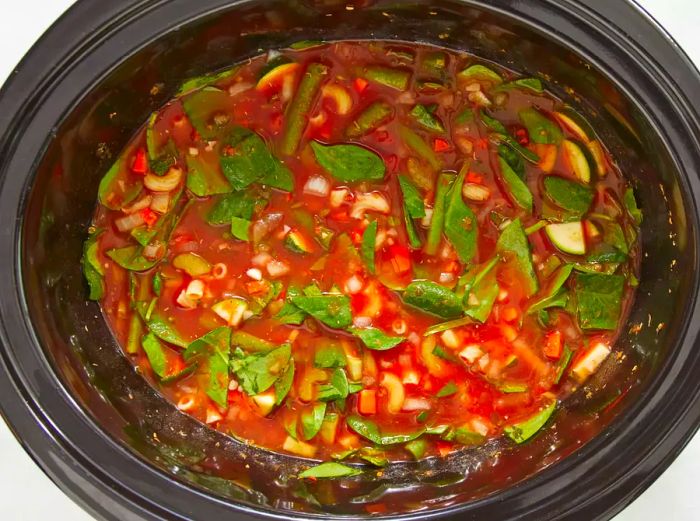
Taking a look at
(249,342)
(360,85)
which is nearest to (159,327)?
(249,342)

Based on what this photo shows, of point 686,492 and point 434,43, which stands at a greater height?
point 434,43

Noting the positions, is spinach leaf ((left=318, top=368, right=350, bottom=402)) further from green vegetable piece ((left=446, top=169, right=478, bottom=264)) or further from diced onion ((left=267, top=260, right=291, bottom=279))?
green vegetable piece ((left=446, top=169, right=478, bottom=264))

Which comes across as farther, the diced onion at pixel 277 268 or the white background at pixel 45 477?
the diced onion at pixel 277 268

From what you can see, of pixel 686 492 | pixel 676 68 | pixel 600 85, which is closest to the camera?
pixel 676 68

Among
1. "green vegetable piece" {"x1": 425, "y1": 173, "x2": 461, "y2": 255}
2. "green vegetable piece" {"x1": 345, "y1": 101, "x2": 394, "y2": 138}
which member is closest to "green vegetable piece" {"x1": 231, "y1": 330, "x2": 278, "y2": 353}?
"green vegetable piece" {"x1": 425, "y1": 173, "x2": 461, "y2": 255}

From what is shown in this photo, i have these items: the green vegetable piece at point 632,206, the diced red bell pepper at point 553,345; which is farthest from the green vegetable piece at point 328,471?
the green vegetable piece at point 632,206

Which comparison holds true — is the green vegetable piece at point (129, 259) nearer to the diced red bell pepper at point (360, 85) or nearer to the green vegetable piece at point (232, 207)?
the green vegetable piece at point (232, 207)

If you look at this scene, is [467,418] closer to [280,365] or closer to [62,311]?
[280,365]

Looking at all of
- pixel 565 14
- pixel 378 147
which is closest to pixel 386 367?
pixel 378 147
